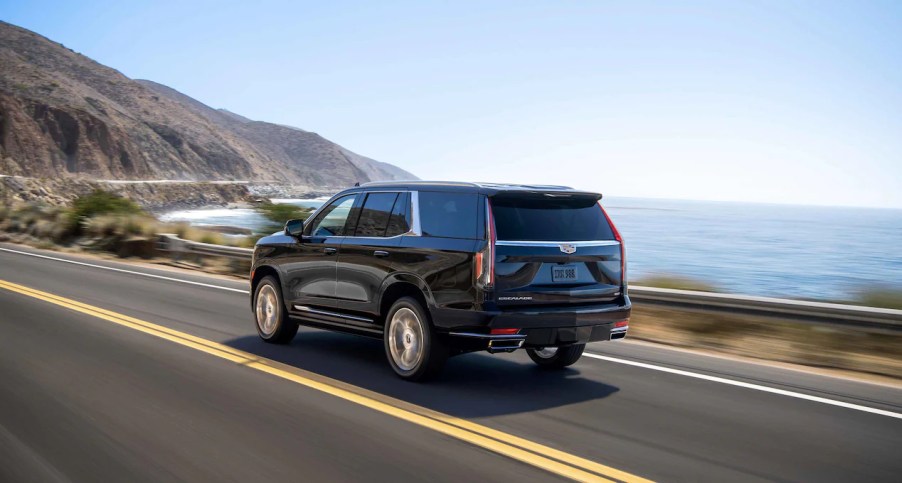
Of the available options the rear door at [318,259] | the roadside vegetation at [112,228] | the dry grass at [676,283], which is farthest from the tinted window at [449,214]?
the roadside vegetation at [112,228]

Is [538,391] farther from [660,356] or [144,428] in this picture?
[144,428]

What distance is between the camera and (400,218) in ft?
24.2

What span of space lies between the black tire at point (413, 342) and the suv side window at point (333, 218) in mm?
1355

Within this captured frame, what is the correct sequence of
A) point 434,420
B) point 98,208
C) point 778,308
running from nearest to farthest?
Result: point 434,420 < point 778,308 < point 98,208

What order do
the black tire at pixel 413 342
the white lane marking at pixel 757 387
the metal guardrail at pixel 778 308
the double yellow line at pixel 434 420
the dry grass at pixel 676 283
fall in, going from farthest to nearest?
1. the dry grass at pixel 676 283
2. the metal guardrail at pixel 778 308
3. the black tire at pixel 413 342
4. the white lane marking at pixel 757 387
5. the double yellow line at pixel 434 420

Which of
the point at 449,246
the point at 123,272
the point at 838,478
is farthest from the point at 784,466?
the point at 123,272

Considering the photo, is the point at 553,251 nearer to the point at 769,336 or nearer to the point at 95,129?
the point at 769,336

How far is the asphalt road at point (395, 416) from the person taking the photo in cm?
482

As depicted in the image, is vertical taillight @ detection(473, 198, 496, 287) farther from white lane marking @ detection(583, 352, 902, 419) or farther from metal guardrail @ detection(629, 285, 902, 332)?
metal guardrail @ detection(629, 285, 902, 332)

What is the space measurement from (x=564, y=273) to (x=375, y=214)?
2.07 metres

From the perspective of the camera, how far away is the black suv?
641 centimetres

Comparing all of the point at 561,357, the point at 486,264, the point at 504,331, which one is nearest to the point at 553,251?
the point at 486,264

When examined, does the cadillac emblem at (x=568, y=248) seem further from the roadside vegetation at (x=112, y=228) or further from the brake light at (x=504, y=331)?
the roadside vegetation at (x=112, y=228)

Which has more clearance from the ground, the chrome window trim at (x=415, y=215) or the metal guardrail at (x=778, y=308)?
the chrome window trim at (x=415, y=215)
